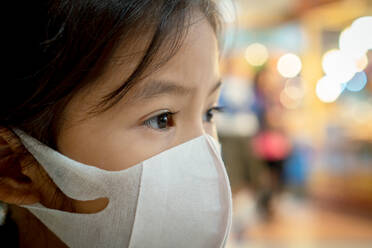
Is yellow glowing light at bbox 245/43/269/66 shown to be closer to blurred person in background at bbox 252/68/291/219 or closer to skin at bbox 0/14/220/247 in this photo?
blurred person in background at bbox 252/68/291/219

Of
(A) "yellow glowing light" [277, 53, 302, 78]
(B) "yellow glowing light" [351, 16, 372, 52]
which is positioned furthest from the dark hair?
(A) "yellow glowing light" [277, 53, 302, 78]

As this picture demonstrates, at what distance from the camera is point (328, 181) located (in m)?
4.22

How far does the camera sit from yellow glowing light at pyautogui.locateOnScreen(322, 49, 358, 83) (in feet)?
14.3

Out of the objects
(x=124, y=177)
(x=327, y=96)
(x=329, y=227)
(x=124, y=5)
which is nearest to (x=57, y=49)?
(x=124, y=5)

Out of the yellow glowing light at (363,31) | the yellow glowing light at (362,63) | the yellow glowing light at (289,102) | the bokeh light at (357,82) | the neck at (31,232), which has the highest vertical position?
the yellow glowing light at (363,31)

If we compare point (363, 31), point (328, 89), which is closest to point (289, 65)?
point (328, 89)

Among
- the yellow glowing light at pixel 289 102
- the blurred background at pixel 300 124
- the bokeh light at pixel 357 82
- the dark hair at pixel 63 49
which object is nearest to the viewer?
the dark hair at pixel 63 49

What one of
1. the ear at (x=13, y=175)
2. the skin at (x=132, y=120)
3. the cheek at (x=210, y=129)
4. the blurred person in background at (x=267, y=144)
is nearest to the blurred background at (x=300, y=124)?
the blurred person in background at (x=267, y=144)

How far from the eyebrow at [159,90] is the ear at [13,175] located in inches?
9.3

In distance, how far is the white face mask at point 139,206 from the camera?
676 millimetres

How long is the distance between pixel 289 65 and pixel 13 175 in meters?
4.94

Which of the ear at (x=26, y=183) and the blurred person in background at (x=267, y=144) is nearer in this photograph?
the ear at (x=26, y=183)

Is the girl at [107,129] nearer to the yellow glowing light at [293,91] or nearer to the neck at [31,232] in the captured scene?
the neck at [31,232]

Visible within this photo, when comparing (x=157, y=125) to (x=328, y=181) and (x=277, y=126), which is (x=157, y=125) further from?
(x=328, y=181)
